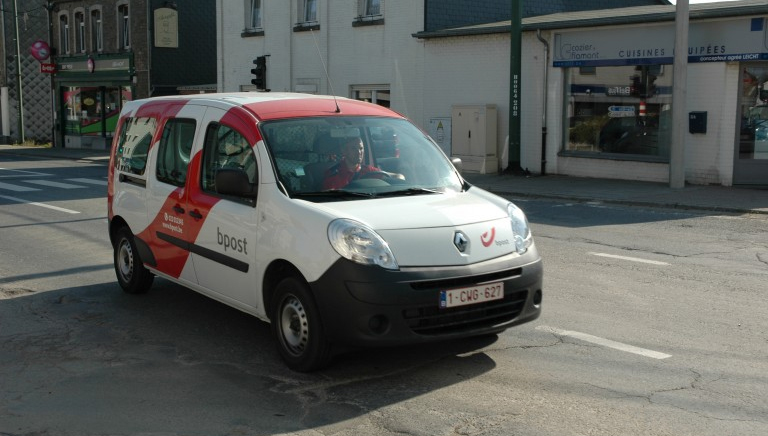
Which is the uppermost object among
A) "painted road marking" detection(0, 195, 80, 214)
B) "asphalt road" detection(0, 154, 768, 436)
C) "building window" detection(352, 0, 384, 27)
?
"building window" detection(352, 0, 384, 27)

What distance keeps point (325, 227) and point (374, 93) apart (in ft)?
72.3

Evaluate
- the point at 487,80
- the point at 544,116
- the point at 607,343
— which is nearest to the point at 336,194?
the point at 607,343

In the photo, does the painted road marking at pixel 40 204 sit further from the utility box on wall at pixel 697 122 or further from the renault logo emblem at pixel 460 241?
the utility box on wall at pixel 697 122

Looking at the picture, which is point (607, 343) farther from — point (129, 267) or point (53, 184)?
point (53, 184)

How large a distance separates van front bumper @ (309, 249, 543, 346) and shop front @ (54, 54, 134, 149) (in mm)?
33678

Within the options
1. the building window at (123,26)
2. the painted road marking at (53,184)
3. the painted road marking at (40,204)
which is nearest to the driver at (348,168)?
the painted road marking at (40,204)

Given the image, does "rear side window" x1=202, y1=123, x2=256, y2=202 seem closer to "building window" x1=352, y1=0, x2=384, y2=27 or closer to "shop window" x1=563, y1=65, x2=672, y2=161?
"shop window" x1=563, y1=65, x2=672, y2=161

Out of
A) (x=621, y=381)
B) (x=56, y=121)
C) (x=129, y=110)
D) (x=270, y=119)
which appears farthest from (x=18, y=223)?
(x=56, y=121)

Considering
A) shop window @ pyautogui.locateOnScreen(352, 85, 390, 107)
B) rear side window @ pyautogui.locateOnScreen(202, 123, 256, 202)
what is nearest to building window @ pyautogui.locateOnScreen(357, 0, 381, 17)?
shop window @ pyautogui.locateOnScreen(352, 85, 390, 107)

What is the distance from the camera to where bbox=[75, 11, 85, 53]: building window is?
1609 inches

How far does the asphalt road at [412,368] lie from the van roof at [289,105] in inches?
66.3

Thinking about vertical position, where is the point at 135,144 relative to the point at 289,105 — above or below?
below

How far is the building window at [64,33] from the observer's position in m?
41.9

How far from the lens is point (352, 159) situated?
21.5 feet
